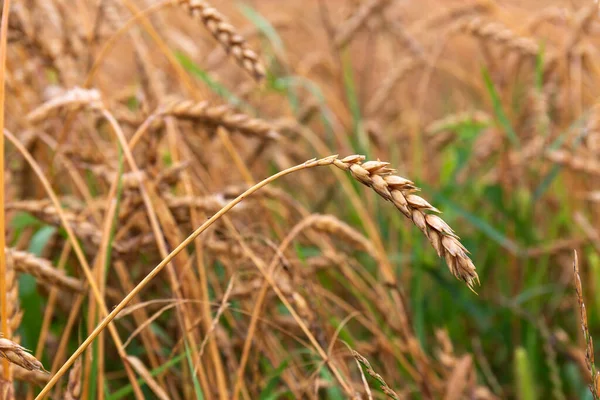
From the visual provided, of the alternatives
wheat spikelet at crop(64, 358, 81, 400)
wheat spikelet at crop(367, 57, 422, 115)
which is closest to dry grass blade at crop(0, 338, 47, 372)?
wheat spikelet at crop(64, 358, 81, 400)

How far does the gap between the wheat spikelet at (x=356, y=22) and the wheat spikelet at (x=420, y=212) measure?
149 centimetres

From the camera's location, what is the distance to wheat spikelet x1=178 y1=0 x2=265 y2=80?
97 cm

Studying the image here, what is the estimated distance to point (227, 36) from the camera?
975mm

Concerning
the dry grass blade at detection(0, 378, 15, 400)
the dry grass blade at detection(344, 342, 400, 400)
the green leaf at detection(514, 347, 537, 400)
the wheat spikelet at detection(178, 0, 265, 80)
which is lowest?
the green leaf at detection(514, 347, 537, 400)

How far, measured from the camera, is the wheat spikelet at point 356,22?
6.50ft

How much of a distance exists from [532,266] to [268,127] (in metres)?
1.08

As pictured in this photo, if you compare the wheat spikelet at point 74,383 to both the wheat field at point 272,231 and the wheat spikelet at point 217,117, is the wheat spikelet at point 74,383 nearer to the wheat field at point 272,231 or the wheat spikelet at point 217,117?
the wheat field at point 272,231

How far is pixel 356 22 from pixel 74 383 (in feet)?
4.93

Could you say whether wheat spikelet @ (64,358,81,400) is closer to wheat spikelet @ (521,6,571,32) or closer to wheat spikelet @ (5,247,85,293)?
wheat spikelet @ (5,247,85,293)

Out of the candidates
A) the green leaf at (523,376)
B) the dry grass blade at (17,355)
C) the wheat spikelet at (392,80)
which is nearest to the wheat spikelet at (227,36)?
the dry grass blade at (17,355)

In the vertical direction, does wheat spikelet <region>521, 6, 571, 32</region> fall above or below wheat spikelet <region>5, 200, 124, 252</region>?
above

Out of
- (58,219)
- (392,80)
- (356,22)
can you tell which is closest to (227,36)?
(58,219)

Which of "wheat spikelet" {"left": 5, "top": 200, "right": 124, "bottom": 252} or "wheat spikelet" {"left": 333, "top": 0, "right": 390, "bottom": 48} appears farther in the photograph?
"wheat spikelet" {"left": 333, "top": 0, "right": 390, "bottom": 48}

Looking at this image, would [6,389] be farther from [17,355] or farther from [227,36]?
[227,36]
